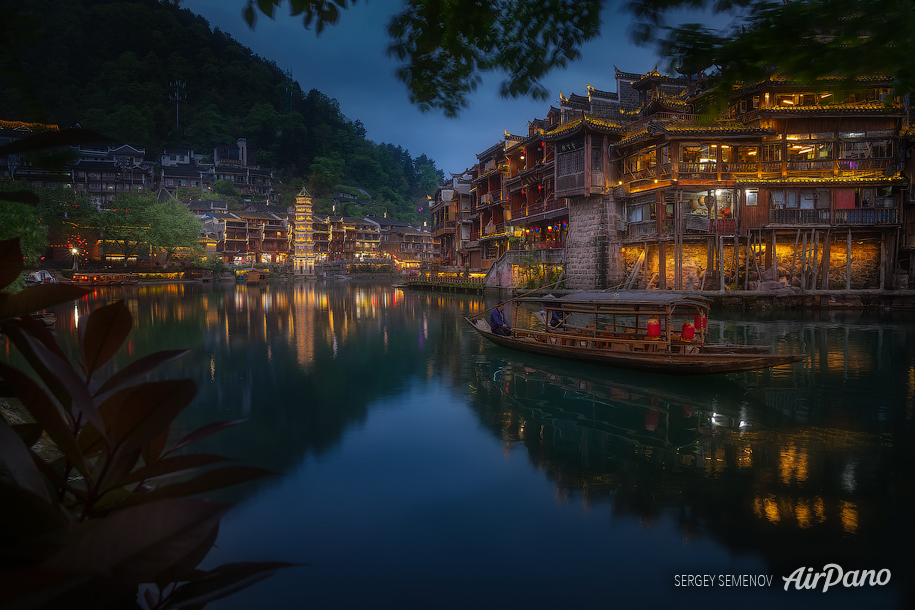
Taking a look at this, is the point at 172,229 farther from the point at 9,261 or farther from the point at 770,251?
the point at 9,261

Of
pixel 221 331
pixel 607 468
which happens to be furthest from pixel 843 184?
pixel 221 331

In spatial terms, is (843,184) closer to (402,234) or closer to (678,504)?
(678,504)

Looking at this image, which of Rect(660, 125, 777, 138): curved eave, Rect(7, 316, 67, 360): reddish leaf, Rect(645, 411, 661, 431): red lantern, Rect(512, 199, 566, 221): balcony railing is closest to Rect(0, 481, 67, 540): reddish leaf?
Rect(7, 316, 67, 360): reddish leaf

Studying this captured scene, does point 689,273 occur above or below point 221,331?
above

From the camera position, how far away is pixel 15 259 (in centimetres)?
140

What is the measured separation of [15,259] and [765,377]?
14.9 metres

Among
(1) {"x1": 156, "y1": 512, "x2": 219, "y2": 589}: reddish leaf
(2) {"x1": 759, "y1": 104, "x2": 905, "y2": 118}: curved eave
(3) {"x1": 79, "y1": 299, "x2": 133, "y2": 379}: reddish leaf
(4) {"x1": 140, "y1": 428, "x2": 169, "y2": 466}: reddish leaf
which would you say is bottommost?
(1) {"x1": 156, "y1": 512, "x2": 219, "y2": 589}: reddish leaf

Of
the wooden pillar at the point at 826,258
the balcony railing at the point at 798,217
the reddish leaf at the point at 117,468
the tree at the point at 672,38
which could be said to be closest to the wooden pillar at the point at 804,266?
the balcony railing at the point at 798,217

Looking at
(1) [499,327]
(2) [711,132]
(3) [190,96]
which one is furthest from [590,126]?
(3) [190,96]

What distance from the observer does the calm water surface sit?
5.07 metres

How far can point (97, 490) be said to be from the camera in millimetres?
1279

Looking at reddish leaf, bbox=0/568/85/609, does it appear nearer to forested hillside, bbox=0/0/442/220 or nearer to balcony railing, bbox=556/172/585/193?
balcony railing, bbox=556/172/585/193

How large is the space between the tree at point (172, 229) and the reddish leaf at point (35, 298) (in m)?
56.3

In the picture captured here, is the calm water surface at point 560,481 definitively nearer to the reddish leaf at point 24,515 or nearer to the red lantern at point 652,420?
the red lantern at point 652,420
